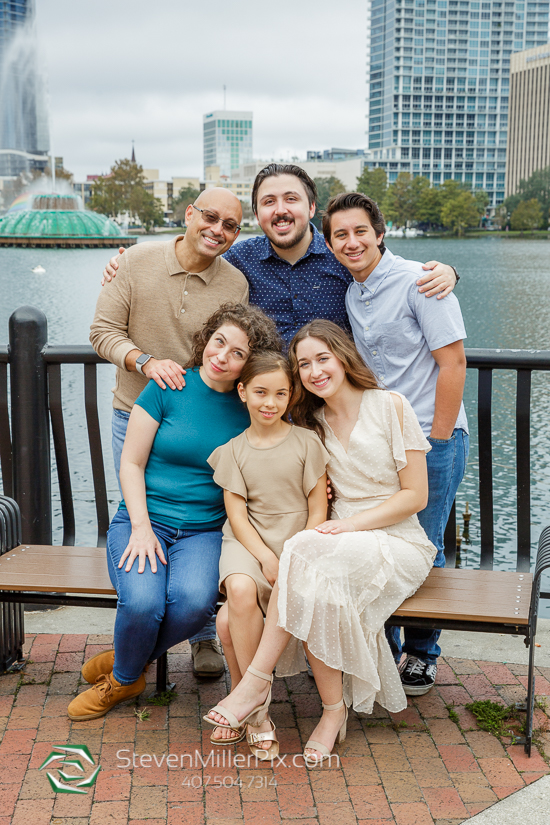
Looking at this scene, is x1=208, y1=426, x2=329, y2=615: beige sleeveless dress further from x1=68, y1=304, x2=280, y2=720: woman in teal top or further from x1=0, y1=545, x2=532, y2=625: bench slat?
x1=0, y1=545, x2=532, y2=625: bench slat

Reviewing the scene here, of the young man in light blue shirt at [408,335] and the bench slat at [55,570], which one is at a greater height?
the young man in light blue shirt at [408,335]

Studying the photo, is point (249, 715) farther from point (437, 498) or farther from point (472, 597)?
point (437, 498)

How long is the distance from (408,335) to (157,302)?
A: 1.04 meters

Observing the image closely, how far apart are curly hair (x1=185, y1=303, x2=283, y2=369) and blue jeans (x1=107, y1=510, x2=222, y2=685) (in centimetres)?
76

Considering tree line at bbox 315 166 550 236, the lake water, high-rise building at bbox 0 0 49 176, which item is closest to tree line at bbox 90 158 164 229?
tree line at bbox 315 166 550 236

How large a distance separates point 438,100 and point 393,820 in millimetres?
167222

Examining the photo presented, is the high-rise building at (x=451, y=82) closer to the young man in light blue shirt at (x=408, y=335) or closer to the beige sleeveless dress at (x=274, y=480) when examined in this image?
the young man in light blue shirt at (x=408, y=335)

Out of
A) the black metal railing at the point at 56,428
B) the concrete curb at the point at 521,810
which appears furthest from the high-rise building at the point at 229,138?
the concrete curb at the point at 521,810

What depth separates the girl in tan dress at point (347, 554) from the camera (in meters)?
2.67

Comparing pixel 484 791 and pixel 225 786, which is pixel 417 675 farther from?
pixel 225 786

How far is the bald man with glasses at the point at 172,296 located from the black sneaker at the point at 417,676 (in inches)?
29.6

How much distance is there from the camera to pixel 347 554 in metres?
2.71

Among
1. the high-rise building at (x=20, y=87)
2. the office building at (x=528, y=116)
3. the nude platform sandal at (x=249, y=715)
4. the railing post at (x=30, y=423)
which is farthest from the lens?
the office building at (x=528, y=116)

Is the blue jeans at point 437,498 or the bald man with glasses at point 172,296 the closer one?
the blue jeans at point 437,498
